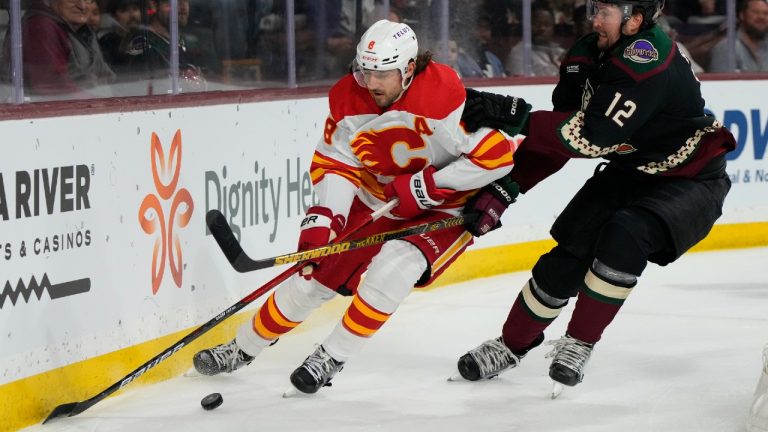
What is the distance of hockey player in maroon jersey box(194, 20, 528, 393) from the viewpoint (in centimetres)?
364

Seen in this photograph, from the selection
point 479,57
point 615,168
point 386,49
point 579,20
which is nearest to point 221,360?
point 386,49

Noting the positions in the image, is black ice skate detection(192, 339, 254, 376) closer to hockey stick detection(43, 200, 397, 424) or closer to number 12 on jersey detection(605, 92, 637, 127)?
hockey stick detection(43, 200, 397, 424)

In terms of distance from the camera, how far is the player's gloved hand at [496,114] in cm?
372

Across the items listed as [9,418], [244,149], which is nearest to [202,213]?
[244,149]

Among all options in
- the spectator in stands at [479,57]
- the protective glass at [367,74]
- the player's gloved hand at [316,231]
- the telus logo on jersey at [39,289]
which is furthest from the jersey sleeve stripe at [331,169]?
the spectator in stands at [479,57]

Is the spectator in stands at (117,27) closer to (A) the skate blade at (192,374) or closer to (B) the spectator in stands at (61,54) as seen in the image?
(B) the spectator in stands at (61,54)

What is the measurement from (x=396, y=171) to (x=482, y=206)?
257mm

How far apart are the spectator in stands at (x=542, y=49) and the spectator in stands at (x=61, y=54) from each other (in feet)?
8.48

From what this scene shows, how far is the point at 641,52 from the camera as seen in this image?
3.58m

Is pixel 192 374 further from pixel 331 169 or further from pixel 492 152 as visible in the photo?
pixel 492 152

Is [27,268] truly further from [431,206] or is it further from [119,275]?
[431,206]

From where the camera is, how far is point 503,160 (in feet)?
12.3

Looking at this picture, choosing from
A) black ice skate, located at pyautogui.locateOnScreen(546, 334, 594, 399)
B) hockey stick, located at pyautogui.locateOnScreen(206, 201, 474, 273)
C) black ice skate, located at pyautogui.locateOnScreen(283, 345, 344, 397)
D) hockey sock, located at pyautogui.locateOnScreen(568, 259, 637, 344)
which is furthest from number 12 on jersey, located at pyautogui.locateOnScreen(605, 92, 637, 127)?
black ice skate, located at pyautogui.locateOnScreen(283, 345, 344, 397)

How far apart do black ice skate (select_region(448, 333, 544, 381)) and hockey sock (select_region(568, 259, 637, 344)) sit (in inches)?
13.4
